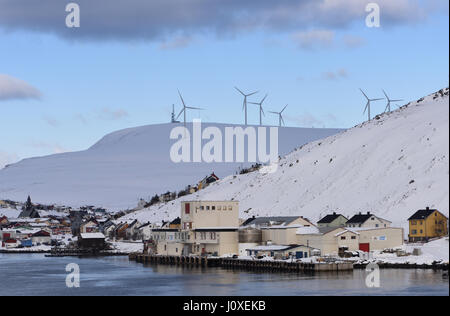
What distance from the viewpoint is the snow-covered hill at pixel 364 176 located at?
378 feet

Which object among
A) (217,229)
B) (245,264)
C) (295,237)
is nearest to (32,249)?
(217,229)

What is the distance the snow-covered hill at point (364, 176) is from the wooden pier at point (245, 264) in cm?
2345

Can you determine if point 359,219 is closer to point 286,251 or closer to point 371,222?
point 371,222

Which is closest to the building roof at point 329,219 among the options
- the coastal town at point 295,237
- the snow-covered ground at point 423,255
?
the coastal town at point 295,237

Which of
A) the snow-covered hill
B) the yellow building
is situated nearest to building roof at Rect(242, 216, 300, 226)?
the snow-covered hill

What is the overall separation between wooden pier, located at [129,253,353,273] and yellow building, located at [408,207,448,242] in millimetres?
18607

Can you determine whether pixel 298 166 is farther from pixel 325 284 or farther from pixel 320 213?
pixel 325 284

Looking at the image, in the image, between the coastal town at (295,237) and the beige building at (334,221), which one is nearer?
the coastal town at (295,237)

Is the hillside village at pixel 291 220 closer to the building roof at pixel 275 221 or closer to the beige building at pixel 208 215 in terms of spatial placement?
the beige building at pixel 208 215

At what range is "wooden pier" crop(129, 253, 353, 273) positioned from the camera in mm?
79500

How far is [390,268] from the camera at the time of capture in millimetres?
78438

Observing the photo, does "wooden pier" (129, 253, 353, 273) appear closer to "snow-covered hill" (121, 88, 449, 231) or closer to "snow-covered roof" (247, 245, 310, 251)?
"snow-covered roof" (247, 245, 310, 251)

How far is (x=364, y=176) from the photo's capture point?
427ft
